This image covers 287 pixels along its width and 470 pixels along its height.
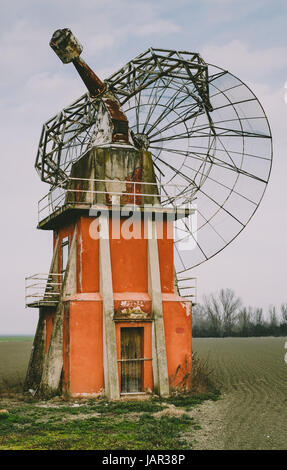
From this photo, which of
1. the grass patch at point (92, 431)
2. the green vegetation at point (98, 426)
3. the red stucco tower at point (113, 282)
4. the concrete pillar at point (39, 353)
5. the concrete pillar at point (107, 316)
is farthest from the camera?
the concrete pillar at point (39, 353)

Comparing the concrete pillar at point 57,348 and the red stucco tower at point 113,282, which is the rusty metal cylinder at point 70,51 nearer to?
the red stucco tower at point 113,282

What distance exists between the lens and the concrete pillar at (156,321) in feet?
67.3

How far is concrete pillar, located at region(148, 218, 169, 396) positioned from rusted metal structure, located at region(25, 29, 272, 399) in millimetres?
41

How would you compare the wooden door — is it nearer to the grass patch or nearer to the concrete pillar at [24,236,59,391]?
the grass patch

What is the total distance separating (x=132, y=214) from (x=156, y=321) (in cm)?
444

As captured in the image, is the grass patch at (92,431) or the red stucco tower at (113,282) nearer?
the grass patch at (92,431)

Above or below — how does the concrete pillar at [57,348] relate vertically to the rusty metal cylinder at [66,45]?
below

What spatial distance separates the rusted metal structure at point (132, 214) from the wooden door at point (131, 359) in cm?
4

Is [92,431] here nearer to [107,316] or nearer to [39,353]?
[107,316]

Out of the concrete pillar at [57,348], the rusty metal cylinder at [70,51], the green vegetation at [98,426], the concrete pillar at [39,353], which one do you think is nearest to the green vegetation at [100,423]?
the green vegetation at [98,426]

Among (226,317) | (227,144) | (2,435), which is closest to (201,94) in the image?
(227,144)

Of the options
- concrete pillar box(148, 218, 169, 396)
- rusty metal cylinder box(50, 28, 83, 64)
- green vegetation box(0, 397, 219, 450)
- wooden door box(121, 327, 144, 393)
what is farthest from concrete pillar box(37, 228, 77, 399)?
rusty metal cylinder box(50, 28, 83, 64)

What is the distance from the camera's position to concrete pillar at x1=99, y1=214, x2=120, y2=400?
19797mm

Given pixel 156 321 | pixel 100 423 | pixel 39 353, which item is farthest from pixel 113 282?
pixel 100 423
